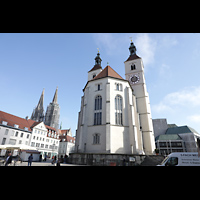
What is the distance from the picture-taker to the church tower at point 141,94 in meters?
26.5

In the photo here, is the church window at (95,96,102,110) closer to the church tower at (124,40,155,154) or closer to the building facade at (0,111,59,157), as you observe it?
the church tower at (124,40,155,154)

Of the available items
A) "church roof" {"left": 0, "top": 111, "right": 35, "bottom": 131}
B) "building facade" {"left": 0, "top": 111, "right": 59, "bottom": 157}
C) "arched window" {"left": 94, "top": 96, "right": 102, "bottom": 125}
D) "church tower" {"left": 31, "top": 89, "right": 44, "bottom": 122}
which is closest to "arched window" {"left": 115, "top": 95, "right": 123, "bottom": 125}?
"arched window" {"left": 94, "top": 96, "right": 102, "bottom": 125}

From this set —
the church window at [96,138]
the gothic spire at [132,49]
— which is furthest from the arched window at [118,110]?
the gothic spire at [132,49]

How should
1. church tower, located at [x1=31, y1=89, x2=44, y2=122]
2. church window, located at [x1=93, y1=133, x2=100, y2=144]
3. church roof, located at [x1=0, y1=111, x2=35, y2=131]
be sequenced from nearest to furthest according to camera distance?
1. church window, located at [x1=93, y1=133, x2=100, y2=144]
2. church roof, located at [x1=0, y1=111, x2=35, y2=131]
3. church tower, located at [x1=31, y1=89, x2=44, y2=122]

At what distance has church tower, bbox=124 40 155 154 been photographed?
26542 millimetres

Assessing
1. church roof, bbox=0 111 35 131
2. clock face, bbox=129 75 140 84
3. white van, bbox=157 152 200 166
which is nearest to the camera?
white van, bbox=157 152 200 166

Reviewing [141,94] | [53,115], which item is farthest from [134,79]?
[53,115]

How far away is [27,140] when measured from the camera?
3594 centimetres

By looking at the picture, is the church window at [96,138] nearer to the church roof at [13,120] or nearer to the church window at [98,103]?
the church window at [98,103]

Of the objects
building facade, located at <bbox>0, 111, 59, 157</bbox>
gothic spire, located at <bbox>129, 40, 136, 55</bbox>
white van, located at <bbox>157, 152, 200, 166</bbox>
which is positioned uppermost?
gothic spire, located at <bbox>129, 40, 136, 55</bbox>
